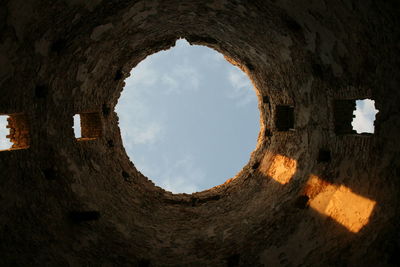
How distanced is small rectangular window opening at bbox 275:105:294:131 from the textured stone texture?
18 cm

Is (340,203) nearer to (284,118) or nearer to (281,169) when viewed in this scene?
(281,169)

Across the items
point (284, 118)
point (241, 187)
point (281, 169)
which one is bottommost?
point (241, 187)

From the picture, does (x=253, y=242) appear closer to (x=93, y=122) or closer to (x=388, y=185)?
(x=388, y=185)

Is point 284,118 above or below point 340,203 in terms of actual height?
above

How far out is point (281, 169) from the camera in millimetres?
7078

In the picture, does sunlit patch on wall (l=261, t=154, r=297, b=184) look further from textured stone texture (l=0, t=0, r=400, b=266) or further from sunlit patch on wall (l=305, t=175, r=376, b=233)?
sunlit patch on wall (l=305, t=175, r=376, b=233)

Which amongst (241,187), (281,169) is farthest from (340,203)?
(241,187)

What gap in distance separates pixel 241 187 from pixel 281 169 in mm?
1389

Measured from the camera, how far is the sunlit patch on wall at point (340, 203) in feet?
15.4

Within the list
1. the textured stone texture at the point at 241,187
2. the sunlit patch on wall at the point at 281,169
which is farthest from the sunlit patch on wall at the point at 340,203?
the sunlit patch on wall at the point at 281,169

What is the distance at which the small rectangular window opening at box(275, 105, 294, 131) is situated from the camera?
7.38 metres

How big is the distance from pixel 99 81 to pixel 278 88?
3.90 meters

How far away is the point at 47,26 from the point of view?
4.62 meters

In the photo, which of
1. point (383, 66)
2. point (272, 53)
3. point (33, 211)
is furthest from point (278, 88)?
point (33, 211)
